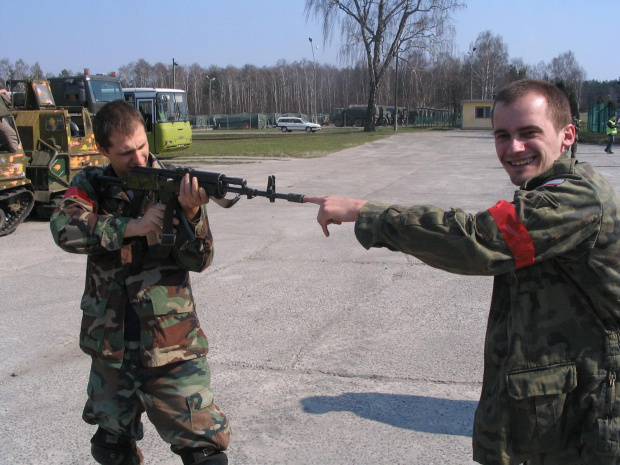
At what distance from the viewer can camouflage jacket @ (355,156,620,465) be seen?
5.55ft

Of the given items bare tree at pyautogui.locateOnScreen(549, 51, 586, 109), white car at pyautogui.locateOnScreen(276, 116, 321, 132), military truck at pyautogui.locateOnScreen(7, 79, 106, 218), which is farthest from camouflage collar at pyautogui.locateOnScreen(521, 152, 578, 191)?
bare tree at pyautogui.locateOnScreen(549, 51, 586, 109)

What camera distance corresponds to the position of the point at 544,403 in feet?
5.82

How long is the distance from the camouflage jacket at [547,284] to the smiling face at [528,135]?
0.18 ft

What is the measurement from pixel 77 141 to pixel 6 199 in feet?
7.18

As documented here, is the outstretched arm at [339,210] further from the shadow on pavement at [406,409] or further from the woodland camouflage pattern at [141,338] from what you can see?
the shadow on pavement at [406,409]

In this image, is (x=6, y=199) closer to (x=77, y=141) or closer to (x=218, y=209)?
(x=77, y=141)

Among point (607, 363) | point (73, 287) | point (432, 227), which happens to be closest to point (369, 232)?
point (432, 227)

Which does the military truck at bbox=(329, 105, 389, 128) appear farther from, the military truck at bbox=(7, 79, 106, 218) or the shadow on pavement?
the shadow on pavement

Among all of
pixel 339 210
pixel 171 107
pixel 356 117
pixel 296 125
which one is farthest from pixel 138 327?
pixel 356 117

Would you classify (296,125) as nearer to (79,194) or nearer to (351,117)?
(351,117)

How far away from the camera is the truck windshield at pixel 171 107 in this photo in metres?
25.6

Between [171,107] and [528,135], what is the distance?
84.1ft

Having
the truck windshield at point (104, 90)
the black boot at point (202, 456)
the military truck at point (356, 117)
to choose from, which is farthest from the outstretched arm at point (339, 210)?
the military truck at point (356, 117)

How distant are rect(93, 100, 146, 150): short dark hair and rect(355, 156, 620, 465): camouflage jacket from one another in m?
1.32
